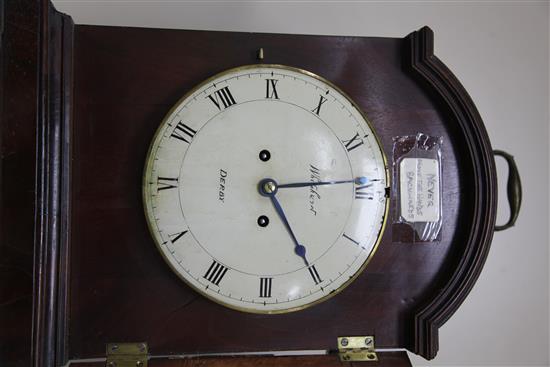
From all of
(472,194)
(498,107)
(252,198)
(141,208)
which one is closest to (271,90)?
(252,198)

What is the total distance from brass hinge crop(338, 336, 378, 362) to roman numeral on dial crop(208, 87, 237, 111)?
1.50 feet

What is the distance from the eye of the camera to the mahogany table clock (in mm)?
804

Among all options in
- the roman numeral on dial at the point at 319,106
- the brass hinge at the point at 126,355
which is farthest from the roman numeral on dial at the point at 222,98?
the brass hinge at the point at 126,355

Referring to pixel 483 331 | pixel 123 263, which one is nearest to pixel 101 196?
pixel 123 263

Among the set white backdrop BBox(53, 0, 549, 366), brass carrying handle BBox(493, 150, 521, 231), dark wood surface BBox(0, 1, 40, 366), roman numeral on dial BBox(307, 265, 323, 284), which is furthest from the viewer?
white backdrop BBox(53, 0, 549, 366)

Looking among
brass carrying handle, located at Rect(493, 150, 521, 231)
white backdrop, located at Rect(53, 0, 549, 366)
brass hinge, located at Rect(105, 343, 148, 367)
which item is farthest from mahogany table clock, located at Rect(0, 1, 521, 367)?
white backdrop, located at Rect(53, 0, 549, 366)

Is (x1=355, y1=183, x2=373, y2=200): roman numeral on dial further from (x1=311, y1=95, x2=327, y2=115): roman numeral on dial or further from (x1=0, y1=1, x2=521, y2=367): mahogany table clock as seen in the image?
(x1=311, y1=95, x2=327, y2=115): roman numeral on dial

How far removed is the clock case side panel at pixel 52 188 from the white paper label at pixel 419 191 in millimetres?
582

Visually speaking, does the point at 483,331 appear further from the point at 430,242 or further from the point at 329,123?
the point at 329,123

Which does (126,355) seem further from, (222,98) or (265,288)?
(222,98)

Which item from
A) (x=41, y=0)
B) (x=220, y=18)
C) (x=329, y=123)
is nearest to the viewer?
(x=41, y=0)

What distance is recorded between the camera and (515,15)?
116 centimetres

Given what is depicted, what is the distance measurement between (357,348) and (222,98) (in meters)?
0.50

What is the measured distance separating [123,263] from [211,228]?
0.16 metres
